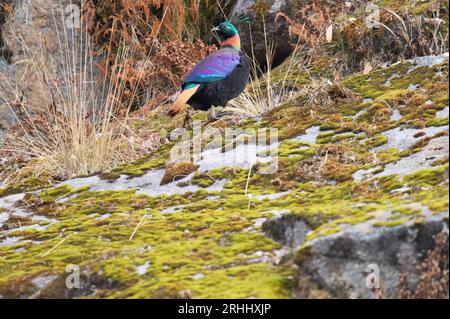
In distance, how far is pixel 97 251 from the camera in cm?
397

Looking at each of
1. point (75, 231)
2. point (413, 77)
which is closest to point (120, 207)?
point (75, 231)

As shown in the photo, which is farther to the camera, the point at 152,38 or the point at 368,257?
the point at 152,38

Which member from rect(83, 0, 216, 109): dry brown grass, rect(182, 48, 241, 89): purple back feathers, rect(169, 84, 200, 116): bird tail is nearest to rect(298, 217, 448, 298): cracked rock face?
rect(169, 84, 200, 116): bird tail

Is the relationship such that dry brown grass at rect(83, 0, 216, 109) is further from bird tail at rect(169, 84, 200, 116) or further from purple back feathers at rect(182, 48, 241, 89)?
bird tail at rect(169, 84, 200, 116)

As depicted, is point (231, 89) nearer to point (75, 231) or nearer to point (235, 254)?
point (75, 231)

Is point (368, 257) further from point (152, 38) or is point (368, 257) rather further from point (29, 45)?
point (29, 45)

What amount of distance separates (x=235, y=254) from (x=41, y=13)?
6267 millimetres

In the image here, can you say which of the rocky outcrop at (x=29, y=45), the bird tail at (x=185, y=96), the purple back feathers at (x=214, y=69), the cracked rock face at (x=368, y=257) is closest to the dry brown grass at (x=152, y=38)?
the rocky outcrop at (x=29, y=45)

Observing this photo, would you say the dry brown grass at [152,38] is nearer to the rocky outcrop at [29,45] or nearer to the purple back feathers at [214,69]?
the rocky outcrop at [29,45]

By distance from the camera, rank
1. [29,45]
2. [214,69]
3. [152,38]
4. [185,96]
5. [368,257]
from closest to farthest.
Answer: [368,257], [185,96], [214,69], [152,38], [29,45]

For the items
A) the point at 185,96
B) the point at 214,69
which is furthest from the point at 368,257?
the point at 214,69

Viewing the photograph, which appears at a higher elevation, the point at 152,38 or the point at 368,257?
the point at 368,257

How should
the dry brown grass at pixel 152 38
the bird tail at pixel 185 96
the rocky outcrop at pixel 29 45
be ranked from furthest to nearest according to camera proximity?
1. the rocky outcrop at pixel 29 45
2. the dry brown grass at pixel 152 38
3. the bird tail at pixel 185 96

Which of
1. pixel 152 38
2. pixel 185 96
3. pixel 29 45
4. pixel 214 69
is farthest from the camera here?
pixel 29 45
